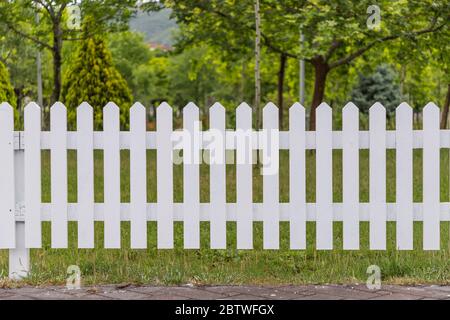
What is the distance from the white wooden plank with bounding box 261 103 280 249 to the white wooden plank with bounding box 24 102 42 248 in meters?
1.69

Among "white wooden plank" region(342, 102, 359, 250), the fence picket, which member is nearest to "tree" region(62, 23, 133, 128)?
the fence picket

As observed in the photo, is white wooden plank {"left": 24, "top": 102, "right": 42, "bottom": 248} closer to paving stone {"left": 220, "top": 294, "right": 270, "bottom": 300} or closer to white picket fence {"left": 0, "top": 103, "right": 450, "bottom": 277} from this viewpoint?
white picket fence {"left": 0, "top": 103, "right": 450, "bottom": 277}

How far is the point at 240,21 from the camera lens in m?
15.9

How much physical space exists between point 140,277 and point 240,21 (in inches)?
455

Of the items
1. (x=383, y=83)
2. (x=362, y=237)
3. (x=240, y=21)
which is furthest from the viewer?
(x=383, y=83)

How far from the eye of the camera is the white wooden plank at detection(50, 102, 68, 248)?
5309mm

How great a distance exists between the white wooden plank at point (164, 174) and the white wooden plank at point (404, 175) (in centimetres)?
170

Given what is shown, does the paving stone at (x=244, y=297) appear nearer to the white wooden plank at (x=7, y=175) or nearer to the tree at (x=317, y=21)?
the white wooden plank at (x=7, y=175)

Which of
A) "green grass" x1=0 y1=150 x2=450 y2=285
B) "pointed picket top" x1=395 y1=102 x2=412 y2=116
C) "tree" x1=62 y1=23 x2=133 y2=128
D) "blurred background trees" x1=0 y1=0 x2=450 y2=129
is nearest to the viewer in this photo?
"green grass" x1=0 y1=150 x2=450 y2=285

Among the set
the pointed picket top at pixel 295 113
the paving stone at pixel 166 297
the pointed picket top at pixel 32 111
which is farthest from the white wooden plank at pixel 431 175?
the pointed picket top at pixel 32 111

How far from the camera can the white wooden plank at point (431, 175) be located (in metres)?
5.25

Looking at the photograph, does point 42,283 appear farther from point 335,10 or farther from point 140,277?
point 335,10
